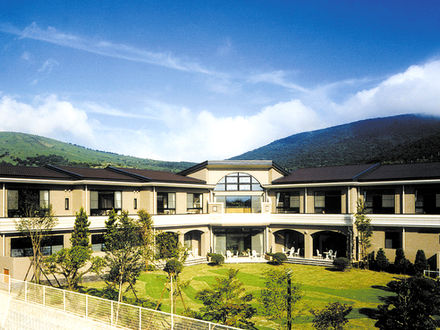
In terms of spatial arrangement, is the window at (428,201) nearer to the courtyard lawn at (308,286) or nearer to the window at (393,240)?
the window at (393,240)

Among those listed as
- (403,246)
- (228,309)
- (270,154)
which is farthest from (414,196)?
(270,154)

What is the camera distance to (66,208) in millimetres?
28031

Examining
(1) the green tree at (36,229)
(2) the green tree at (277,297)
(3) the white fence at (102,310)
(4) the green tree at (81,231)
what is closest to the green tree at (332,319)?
(2) the green tree at (277,297)

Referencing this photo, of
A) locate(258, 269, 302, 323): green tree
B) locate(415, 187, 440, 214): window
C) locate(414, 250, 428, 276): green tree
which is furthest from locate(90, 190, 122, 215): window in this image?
locate(415, 187, 440, 214): window

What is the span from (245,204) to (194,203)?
465cm

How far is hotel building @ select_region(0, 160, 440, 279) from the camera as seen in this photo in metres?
26.3

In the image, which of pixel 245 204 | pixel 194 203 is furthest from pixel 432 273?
pixel 194 203

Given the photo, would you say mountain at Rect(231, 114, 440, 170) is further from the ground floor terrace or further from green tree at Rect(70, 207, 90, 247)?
green tree at Rect(70, 207, 90, 247)

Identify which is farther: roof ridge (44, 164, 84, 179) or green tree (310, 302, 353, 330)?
roof ridge (44, 164, 84, 179)

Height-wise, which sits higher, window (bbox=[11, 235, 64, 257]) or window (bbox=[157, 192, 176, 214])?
window (bbox=[157, 192, 176, 214])

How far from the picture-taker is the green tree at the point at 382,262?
28.8 meters

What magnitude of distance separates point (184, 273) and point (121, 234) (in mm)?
10926

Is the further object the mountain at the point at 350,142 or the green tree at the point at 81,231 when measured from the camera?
the mountain at the point at 350,142

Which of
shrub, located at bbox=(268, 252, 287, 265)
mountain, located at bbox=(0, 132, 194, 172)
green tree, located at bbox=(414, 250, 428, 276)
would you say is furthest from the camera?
mountain, located at bbox=(0, 132, 194, 172)
